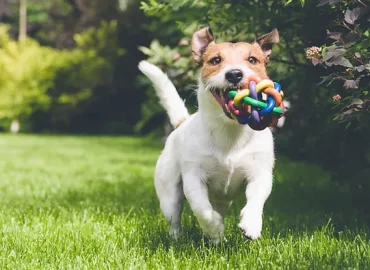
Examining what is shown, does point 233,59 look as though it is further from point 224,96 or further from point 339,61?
point 339,61

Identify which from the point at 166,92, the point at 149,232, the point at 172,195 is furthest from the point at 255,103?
the point at 166,92

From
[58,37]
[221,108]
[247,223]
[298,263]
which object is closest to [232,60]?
[221,108]

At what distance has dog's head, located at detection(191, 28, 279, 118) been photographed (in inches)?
120

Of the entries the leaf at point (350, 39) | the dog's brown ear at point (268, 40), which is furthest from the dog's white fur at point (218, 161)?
the leaf at point (350, 39)

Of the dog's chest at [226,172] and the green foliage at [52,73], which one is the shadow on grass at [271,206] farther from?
the green foliage at [52,73]

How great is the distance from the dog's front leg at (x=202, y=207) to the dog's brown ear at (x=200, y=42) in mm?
754

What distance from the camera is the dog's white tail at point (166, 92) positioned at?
164 inches

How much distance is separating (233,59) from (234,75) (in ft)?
0.75

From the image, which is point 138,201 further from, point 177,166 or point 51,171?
point 51,171

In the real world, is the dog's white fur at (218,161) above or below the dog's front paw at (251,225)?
above

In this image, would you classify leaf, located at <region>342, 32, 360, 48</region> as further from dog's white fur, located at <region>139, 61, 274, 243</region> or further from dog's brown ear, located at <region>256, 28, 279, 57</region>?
dog's white fur, located at <region>139, 61, 274, 243</region>

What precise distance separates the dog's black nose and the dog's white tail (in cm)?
114

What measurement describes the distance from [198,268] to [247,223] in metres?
0.33

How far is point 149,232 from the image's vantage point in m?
3.65
